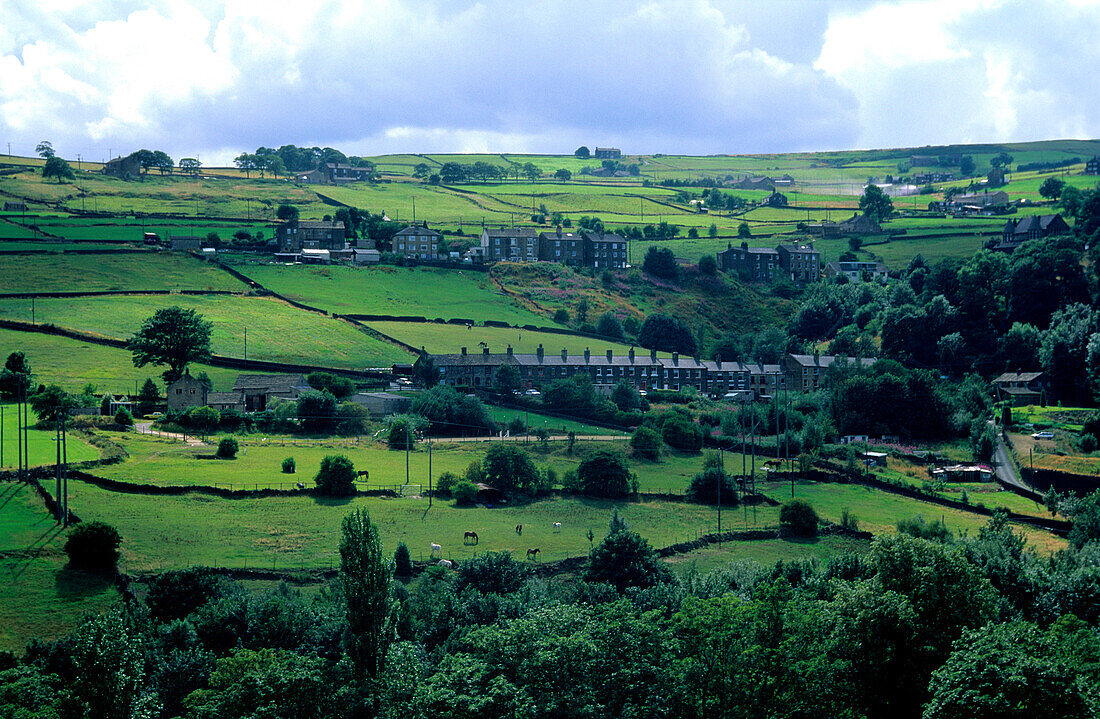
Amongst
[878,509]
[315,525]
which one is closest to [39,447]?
[315,525]

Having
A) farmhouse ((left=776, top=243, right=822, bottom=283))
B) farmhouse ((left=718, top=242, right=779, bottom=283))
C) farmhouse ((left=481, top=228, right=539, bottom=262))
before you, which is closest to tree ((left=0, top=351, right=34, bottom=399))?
farmhouse ((left=481, top=228, right=539, bottom=262))

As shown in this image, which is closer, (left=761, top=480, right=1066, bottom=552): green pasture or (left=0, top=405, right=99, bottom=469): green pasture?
(left=0, top=405, right=99, bottom=469): green pasture

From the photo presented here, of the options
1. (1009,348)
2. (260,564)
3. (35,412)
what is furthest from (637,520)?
(1009,348)

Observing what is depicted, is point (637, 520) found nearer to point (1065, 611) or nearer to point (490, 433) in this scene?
point (490, 433)

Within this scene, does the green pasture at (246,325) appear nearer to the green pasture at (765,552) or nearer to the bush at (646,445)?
the bush at (646,445)

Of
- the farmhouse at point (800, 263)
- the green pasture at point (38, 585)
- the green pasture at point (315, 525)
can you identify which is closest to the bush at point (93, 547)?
the green pasture at point (38, 585)

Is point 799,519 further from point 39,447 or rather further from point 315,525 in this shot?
point 39,447

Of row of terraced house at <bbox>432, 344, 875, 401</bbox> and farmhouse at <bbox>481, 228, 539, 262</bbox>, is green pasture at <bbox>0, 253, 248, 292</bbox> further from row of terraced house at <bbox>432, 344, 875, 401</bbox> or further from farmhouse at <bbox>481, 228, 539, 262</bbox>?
farmhouse at <bbox>481, 228, 539, 262</bbox>
